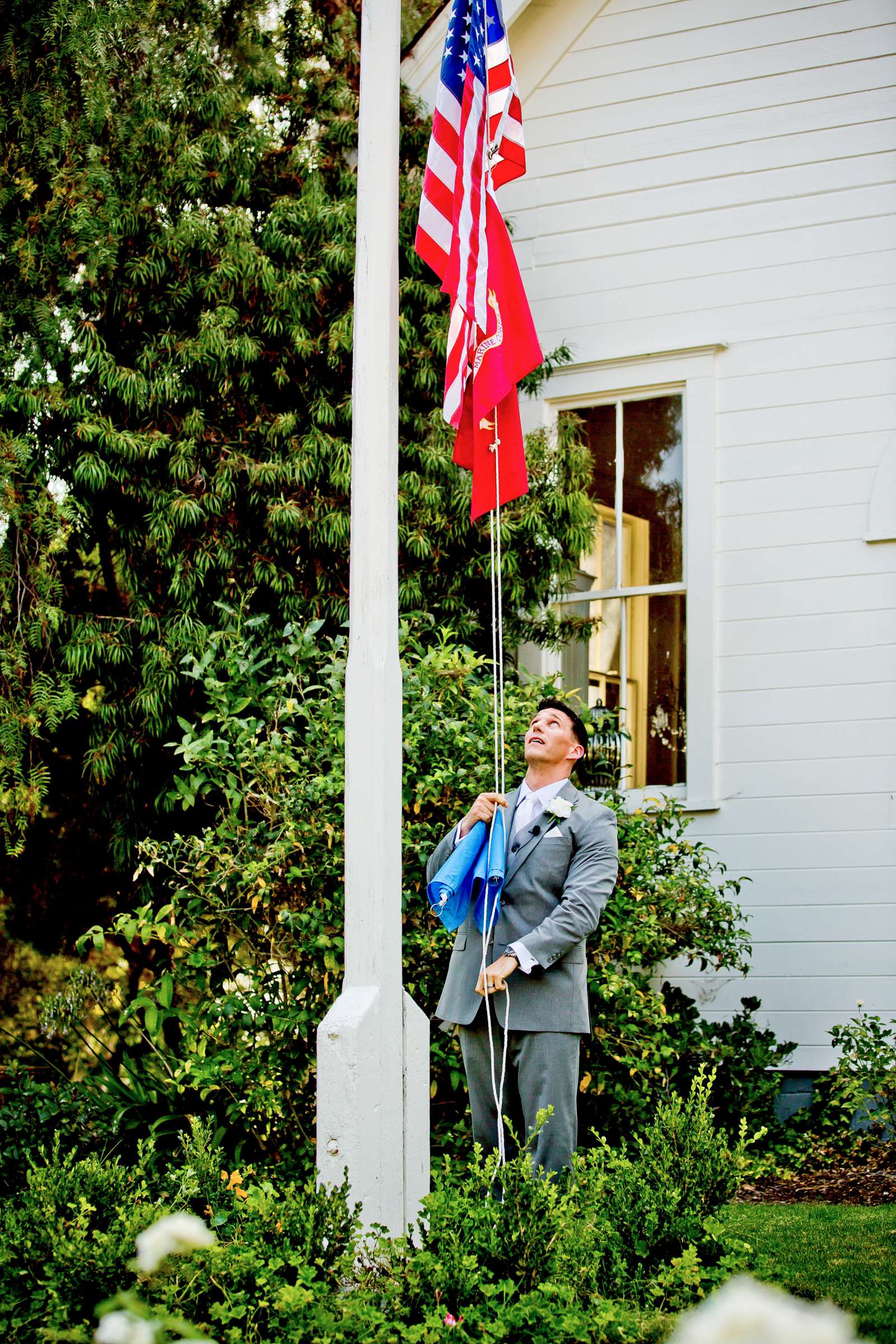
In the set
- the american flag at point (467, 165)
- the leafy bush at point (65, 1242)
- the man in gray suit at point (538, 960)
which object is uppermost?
the american flag at point (467, 165)

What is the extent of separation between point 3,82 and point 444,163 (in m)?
3.76

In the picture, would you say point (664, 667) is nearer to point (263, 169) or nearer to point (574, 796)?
point (574, 796)

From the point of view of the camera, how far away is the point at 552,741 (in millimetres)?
4902

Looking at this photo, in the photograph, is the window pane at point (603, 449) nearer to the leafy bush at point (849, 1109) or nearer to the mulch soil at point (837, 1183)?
the leafy bush at point (849, 1109)

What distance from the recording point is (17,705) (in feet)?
22.3

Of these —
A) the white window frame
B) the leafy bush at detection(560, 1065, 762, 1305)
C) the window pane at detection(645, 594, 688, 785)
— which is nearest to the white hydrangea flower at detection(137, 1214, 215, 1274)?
the leafy bush at detection(560, 1065, 762, 1305)

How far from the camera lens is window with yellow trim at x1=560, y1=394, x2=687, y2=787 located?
7.54 metres

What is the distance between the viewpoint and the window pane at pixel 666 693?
748 cm

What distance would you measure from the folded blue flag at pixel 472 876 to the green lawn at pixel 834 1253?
4.02 feet

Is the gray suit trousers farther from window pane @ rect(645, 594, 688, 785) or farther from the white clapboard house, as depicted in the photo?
window pane @ rect(645, 594, 688, 785)

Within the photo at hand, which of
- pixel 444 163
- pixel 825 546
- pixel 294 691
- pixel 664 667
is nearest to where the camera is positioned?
pixel 444 163

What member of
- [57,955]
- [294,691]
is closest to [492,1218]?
[294,691]

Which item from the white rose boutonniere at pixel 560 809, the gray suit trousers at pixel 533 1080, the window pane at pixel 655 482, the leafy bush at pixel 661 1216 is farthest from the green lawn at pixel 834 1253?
the window pane at pixel 655 482

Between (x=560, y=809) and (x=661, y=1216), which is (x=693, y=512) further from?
(x=661, y=1216)
